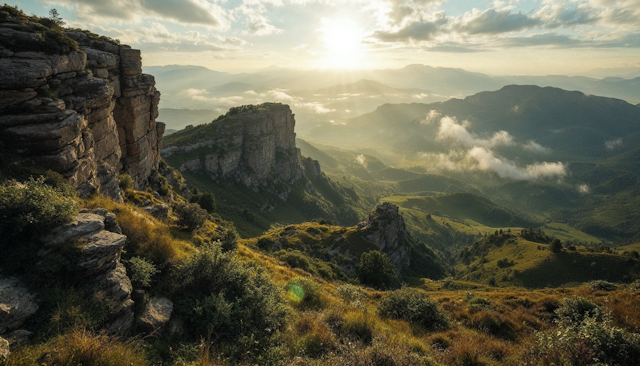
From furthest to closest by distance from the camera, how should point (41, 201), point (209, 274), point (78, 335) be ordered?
1. point (209, 274)
2. point (41, 201)
3. point (78, 335)

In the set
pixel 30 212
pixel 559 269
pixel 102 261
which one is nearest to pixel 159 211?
pixel 30 212

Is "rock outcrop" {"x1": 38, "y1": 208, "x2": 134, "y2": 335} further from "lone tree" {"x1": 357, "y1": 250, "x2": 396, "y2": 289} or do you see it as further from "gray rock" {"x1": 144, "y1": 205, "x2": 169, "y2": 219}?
"lone tree" {"x1": 357, "y1": 250, "x2": 396, "y2": 289}

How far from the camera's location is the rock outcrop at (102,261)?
8.49 m

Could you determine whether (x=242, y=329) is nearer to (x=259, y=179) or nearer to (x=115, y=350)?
(x=115, y=350)

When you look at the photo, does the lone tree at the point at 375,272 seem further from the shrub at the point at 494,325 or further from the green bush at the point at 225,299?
the green bush at the point at 225,299

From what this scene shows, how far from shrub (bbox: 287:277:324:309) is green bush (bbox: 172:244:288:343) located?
3.08 m

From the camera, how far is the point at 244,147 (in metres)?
144

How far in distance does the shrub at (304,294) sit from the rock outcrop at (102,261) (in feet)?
27.8

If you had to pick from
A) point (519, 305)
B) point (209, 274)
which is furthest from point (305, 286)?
point (519, 305)

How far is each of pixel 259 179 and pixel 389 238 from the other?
8309cm

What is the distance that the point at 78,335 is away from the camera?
6391mm

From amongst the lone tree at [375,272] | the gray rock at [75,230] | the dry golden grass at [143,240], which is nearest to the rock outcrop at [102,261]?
the gray rock at [75,230]

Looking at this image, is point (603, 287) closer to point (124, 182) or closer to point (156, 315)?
point (156, 315)

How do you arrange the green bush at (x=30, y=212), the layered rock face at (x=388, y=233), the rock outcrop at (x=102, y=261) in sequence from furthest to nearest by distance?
the layered rock face at (x=388, y=233) → the green bush at (x=30, y=212) → the rock outcrop at (x=102, y=261)
